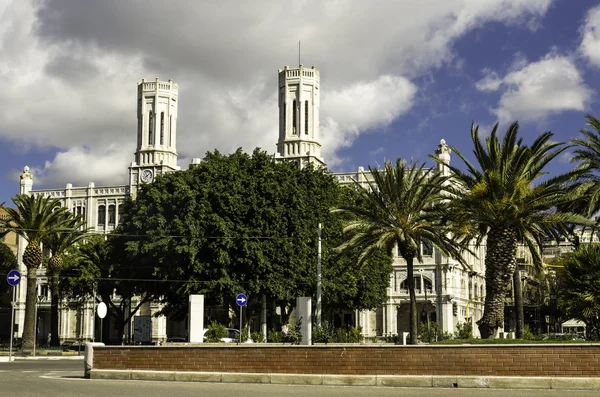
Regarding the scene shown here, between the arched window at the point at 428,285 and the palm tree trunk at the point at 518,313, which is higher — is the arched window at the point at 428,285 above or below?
above

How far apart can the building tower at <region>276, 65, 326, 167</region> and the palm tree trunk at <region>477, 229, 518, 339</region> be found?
1902 inches

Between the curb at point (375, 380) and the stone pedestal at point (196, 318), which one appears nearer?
the curb at point (375, 380)

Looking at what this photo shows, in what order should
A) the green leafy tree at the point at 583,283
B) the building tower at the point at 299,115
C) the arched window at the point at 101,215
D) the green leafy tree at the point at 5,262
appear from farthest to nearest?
the arched window at the point at 101,215, the building tower at the point at 299,115, the green leafy tree at the point at 5,262, the green leafy tree at the point at 583,283

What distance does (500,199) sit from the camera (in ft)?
93.1

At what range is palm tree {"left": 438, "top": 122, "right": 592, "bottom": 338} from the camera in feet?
92.9

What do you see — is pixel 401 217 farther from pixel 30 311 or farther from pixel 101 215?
pixel 101 215

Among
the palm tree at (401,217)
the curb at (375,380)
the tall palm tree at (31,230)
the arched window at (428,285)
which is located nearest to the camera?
the curb at (375,380)

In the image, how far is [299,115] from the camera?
78.9 metres

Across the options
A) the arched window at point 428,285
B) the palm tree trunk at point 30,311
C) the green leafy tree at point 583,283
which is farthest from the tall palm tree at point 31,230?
the arched window at point 428,285

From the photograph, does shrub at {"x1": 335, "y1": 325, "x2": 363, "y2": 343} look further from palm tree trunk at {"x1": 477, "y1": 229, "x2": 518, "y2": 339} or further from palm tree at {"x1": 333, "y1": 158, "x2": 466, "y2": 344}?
palm tree trunk at {"x1": 477, "y1": 229, "x2": 518, "y2": 339}

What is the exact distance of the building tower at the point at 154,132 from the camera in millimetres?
83188

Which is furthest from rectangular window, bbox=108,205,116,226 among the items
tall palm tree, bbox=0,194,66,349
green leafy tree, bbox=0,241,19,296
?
tall palm tree, bbox=0,194,66,349

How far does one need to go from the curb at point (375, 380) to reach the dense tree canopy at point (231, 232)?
74.6 ft

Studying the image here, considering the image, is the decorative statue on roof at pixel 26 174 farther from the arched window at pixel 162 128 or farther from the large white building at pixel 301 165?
the arched window at pixel 162 128
